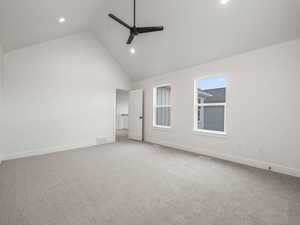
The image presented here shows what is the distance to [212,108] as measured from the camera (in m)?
4.81

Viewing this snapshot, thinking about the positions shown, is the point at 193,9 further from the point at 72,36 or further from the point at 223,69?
the point at 72,36

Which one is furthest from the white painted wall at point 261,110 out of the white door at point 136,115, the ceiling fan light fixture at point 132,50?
the white door at point 136,115

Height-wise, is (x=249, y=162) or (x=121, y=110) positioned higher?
(x=121, y=110)

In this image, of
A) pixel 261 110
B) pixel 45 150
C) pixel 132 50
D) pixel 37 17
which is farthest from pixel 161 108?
pixel 37 17

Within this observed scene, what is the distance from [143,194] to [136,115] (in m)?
4.15

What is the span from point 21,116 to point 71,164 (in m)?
1.98

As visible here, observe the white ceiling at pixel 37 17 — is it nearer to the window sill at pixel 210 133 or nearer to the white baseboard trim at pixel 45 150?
the white baseboard trim at pixel 45 150

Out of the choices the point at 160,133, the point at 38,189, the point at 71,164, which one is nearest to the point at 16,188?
the point at 38,189

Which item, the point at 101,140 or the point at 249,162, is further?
the point at 101,140

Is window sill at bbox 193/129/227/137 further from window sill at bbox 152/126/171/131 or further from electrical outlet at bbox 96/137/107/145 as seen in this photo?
electrical outlet at bbox 96/137/107/145

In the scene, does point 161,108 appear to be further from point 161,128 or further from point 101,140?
point 101,140

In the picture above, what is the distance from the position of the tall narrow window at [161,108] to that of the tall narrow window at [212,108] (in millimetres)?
1410

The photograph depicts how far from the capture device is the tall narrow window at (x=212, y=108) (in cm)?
400

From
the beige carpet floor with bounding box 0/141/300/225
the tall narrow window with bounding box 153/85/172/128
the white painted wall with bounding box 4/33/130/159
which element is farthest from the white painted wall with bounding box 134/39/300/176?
the white painted wall with bounding box 4/33/130/159
